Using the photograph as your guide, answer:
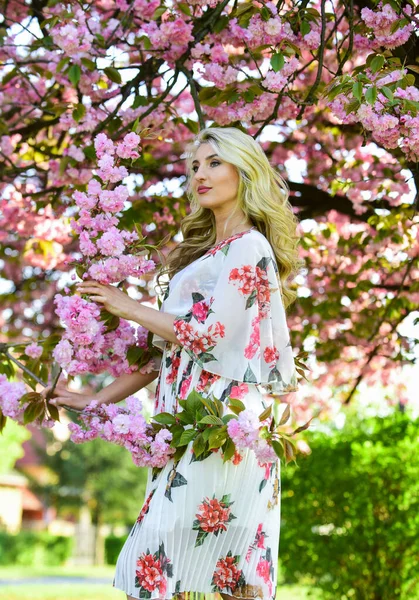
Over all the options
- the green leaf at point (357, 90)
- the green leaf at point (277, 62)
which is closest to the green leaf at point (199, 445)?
the green leaf at point (357, 90)

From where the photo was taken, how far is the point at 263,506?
7.84 ft

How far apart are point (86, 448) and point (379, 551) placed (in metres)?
21.7

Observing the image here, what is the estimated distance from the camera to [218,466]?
232cm

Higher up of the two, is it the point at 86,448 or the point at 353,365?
the point at 86,448

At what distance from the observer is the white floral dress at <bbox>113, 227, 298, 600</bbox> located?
2273mm

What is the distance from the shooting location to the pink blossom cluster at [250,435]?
207 cm

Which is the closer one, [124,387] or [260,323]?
[260,323]

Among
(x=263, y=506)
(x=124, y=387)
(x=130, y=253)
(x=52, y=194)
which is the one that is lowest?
(x=263, y=506)

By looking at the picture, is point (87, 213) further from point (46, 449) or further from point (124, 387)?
point (46, 449)

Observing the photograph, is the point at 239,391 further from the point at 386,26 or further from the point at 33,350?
the point at 386,26

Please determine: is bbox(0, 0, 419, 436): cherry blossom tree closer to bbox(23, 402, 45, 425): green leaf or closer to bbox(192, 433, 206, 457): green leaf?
bbox(23, 402, 45, 425): green leaf

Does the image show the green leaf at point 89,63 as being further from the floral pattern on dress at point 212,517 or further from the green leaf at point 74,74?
the floral pattern on dress at point 212,517

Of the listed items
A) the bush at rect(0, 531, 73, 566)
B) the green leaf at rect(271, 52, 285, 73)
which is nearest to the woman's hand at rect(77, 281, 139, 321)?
the green leaf at rect(271, 52, 285, 73)

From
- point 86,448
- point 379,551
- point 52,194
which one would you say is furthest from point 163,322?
point 86,448
